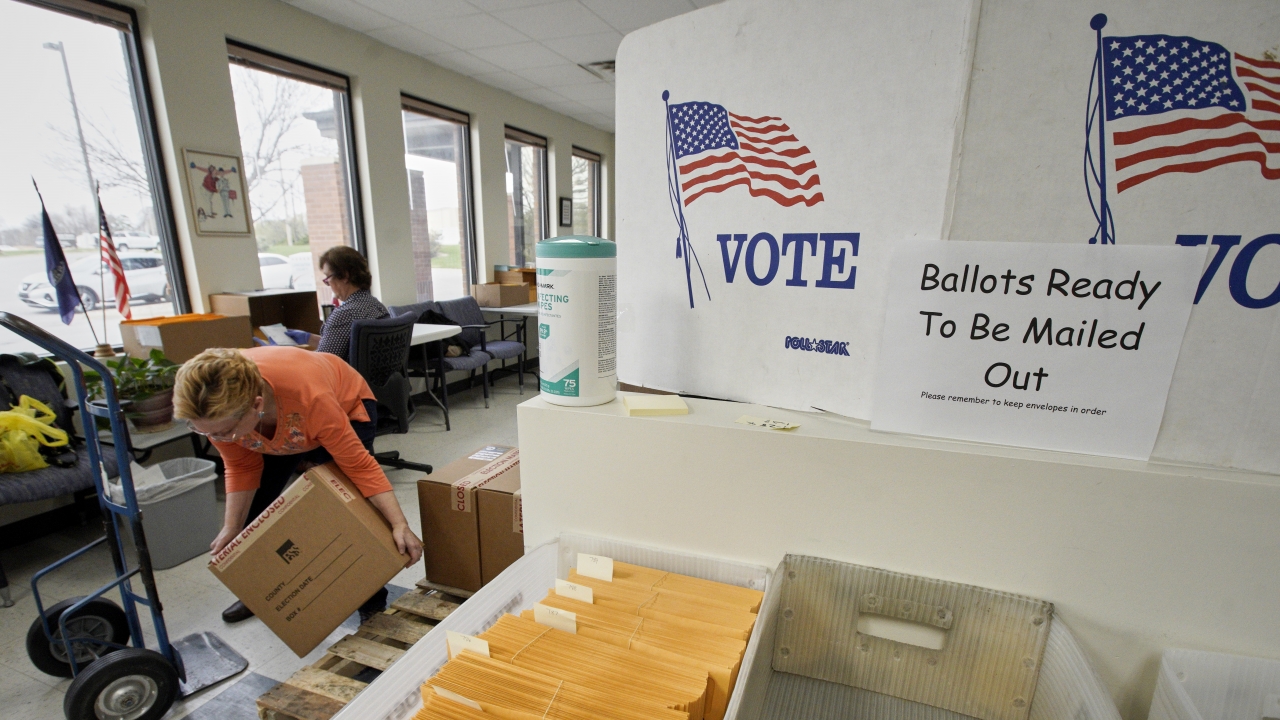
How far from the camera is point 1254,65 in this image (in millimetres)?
561

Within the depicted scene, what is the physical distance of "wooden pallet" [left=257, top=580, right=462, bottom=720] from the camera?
3.27 feet

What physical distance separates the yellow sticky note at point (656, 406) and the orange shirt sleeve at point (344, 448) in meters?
0.99

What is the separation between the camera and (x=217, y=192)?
10.6 feet

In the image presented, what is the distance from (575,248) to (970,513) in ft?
2.20

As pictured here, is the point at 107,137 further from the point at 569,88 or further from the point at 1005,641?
the point at 1005,641

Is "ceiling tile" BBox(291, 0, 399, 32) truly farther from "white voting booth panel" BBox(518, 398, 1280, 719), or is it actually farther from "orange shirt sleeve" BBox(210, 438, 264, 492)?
"white voting booth panel" BBox(518, 398, 1280, 719)

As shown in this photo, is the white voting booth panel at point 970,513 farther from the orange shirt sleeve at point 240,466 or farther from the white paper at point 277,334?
the white paper at point 277,334

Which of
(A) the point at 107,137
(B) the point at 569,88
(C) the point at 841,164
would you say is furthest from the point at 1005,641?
(B) the point at 569,88

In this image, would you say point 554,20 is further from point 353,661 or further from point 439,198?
point 353,661

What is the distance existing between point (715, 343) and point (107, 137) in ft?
12.7

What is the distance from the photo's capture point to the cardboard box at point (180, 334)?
9.16 ft

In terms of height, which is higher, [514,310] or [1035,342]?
[1035,342]

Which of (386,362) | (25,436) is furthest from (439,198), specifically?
(25,436)

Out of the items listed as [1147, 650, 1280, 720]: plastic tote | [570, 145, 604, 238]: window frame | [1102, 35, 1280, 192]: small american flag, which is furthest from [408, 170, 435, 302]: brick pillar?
[1147, 650, 1280, 720]: plastic tote
